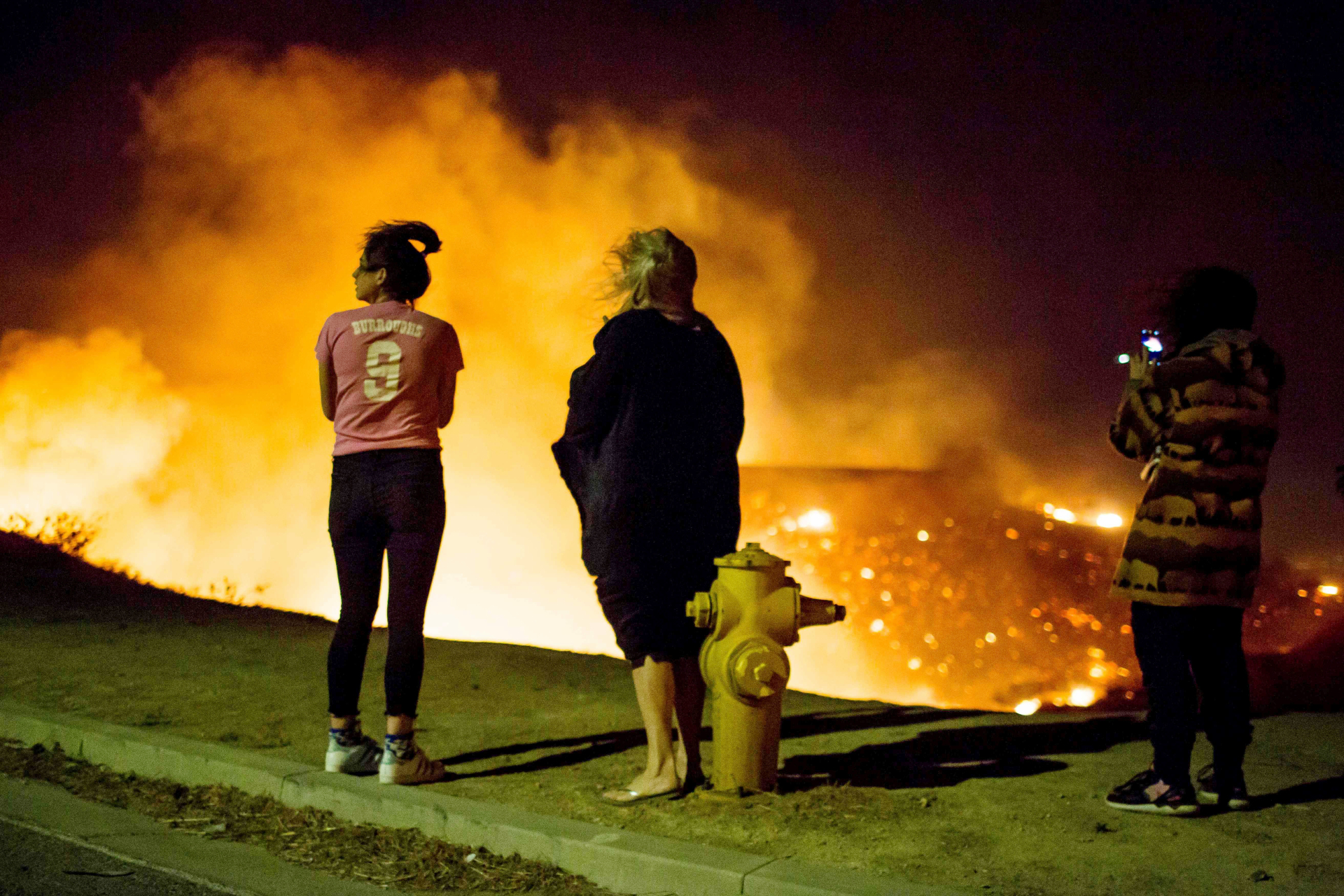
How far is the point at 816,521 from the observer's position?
89.7ft

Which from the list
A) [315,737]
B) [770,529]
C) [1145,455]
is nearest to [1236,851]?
[1145,455]

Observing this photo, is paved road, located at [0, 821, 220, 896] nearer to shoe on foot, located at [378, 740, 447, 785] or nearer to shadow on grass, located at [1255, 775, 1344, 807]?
shoe on foot, located at [378, 740, 447, 785]

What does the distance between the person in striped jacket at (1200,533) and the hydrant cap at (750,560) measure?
111cm

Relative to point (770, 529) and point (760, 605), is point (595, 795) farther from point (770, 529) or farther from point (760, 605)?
point (770, 529)

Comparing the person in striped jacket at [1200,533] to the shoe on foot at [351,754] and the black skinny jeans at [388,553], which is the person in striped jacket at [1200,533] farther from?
the shoe on foot at [351,754]

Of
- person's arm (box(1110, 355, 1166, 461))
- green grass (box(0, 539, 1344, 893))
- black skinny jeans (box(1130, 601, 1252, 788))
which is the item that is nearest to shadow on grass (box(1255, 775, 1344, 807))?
green grass (box(0, 539, 1344, 893))

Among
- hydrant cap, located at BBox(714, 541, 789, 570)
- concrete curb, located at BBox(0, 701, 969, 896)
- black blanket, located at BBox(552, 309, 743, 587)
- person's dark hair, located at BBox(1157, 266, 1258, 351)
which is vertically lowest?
concrete curb, located at BBox(0, 701, 969, 896)

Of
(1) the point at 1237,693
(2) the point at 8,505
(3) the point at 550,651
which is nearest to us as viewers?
(1) the point at 1237,693

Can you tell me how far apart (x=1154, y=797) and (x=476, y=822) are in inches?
83.6

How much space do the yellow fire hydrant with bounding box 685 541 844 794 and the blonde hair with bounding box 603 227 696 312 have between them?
93 cm

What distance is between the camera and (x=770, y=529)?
2694cm

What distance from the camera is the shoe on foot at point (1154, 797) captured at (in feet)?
11.7

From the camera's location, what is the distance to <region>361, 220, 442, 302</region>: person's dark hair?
13.6ft

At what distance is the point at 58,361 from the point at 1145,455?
1840 cm
